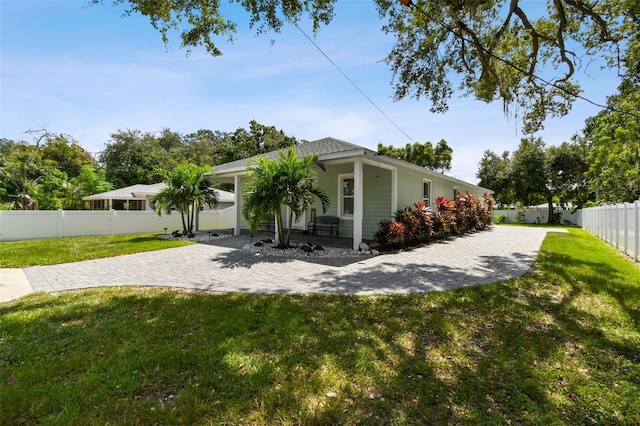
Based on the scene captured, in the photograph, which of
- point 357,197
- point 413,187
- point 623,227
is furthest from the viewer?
point 413,187

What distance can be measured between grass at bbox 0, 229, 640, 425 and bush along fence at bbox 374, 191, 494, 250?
4355mm

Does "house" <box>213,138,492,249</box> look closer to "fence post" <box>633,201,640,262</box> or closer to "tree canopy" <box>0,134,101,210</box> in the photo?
"fence post" <box>633,201,640,262</box>

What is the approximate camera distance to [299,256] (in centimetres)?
802

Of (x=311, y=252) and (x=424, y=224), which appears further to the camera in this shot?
(x=424, y=224)

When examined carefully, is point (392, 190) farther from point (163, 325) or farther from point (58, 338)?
point (58, 338)

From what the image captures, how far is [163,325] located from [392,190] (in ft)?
27.4

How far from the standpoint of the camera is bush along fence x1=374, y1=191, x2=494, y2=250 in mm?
8906

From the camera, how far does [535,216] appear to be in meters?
27.2

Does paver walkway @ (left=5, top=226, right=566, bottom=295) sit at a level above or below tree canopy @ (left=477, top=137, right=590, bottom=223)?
below

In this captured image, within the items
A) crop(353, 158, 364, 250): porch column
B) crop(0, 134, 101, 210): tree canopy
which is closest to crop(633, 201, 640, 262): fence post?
crop(353, 158, 364, 250): porch column

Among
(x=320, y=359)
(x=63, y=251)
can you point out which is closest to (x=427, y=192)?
(x=320, y=359)

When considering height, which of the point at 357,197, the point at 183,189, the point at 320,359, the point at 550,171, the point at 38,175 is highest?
the point at 550,171

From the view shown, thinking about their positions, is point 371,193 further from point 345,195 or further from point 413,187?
point 413,187

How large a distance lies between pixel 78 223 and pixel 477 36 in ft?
53.5
